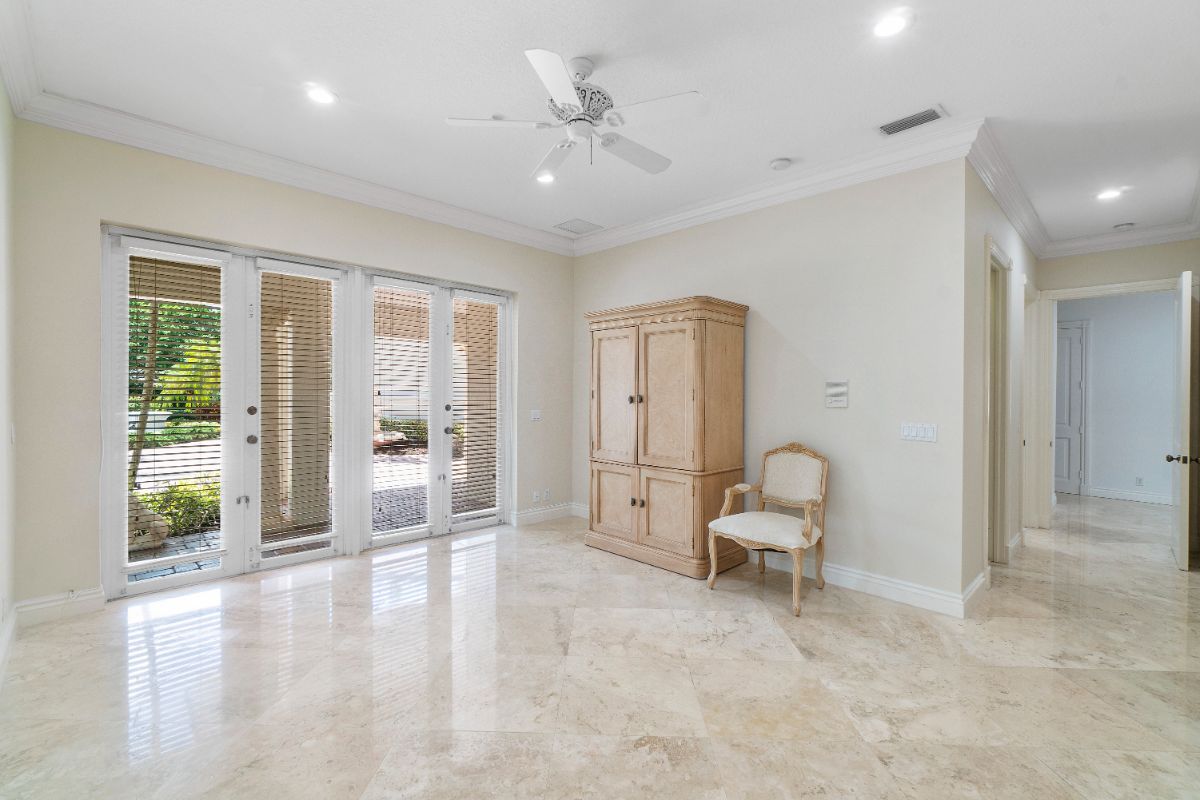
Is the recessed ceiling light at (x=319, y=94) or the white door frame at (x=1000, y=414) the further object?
the white door frame at (x=1000, y=414)

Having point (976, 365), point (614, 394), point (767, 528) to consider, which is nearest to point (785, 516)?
point (767, 528)

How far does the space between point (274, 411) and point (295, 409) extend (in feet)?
0.46

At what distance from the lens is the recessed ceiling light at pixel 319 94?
2855mm

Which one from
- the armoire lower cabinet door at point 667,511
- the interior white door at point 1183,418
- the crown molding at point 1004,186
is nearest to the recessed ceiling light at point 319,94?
the armoire lower cabinet door at point 667,511

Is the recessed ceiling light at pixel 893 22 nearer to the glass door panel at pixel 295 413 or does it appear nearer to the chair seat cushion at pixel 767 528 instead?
the chair seat cushion at pixel 767 528

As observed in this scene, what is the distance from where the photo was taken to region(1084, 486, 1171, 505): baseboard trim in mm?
6578

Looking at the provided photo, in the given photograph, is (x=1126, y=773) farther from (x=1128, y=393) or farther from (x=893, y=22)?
(x=1128, y=393)

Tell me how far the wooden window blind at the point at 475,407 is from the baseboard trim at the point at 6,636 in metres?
2.77

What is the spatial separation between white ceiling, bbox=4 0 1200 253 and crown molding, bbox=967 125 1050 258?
7 cm

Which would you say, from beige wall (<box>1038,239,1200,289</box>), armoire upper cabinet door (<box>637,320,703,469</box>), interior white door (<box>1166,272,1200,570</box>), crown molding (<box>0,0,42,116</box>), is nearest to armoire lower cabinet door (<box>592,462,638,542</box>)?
armoire upper cabinet door (<box>637,320,703,469</box>)

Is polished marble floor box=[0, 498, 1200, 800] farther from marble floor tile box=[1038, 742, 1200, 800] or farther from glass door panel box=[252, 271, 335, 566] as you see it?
glass door panel box=[252, 271, 335, 566]

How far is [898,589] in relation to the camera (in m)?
3.49

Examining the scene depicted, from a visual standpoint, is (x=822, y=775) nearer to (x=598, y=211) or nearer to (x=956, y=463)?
(x=956, y=463)

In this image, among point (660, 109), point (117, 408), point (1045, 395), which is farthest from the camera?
point (1045, 395)
